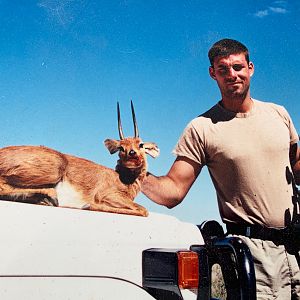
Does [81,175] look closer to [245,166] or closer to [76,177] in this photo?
[76,177]

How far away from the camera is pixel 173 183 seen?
11.0ft

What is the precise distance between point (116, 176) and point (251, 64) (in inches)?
46.8

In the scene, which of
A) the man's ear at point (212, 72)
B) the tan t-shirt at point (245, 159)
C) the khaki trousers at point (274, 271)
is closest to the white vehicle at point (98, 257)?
the khaki trousers at point (274, 271)

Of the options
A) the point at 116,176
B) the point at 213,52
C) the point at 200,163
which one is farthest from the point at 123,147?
the point at 213,52

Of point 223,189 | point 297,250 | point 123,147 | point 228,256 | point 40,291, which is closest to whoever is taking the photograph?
point 40,291

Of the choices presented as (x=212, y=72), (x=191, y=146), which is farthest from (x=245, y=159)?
(x=212, y=72)

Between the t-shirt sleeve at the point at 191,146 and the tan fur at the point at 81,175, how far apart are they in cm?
29

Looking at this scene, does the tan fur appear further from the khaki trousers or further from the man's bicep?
the khaki trousers

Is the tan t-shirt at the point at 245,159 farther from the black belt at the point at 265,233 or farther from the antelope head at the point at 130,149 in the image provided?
the antelope head at the point at 130,149

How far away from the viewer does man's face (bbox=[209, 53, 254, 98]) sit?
339cm

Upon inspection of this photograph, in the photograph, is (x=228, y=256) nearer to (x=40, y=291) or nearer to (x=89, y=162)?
(x=40, y=291)

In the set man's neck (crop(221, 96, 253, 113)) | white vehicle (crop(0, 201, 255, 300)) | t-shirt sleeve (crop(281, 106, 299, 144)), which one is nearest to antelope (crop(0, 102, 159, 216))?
white vehicle (crop(0, 201, 255, 300))

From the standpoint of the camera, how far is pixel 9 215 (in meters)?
1.72

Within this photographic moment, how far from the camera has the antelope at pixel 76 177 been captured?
2291 mm
